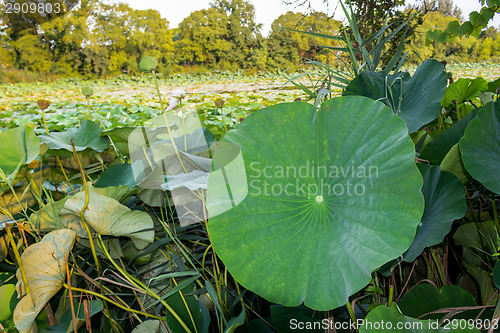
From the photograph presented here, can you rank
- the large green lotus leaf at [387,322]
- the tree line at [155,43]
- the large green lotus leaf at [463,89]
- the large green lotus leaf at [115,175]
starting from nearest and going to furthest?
the large green lotus leaf at [387,322]
the large green lotus leaf at [115,175]
the large green lotus leaf at [463,89]
the tree line at [155,43]

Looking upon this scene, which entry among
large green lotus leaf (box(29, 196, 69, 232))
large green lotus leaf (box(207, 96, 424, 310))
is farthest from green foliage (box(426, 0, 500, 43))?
large green lotus leaf (box(29, 196, 69, 232))

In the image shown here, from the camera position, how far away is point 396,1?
157 inches

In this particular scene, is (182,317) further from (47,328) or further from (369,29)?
(369,29)

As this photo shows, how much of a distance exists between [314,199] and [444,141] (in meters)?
0.23

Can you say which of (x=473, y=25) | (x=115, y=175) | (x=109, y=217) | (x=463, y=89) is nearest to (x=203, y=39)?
(x=473, y=25)

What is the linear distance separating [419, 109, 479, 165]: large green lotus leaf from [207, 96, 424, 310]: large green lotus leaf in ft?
0.57

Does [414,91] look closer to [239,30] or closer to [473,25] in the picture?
[473,25]

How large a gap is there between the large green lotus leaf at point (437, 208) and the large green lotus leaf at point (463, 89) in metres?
0.35

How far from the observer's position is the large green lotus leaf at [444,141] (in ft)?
1.33

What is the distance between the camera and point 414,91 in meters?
0.47

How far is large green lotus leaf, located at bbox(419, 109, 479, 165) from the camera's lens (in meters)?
0.40

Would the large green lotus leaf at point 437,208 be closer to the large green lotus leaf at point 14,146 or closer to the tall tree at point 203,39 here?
the large green lotus leaf at point 14,146

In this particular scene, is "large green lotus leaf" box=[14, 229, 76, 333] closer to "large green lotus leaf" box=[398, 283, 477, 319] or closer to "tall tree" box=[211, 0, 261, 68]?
"large green lotus leaf" box=[398, 283, 477, 319]

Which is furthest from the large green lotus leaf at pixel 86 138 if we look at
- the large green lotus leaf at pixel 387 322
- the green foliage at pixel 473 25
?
the green foliage at pixel 473 25
